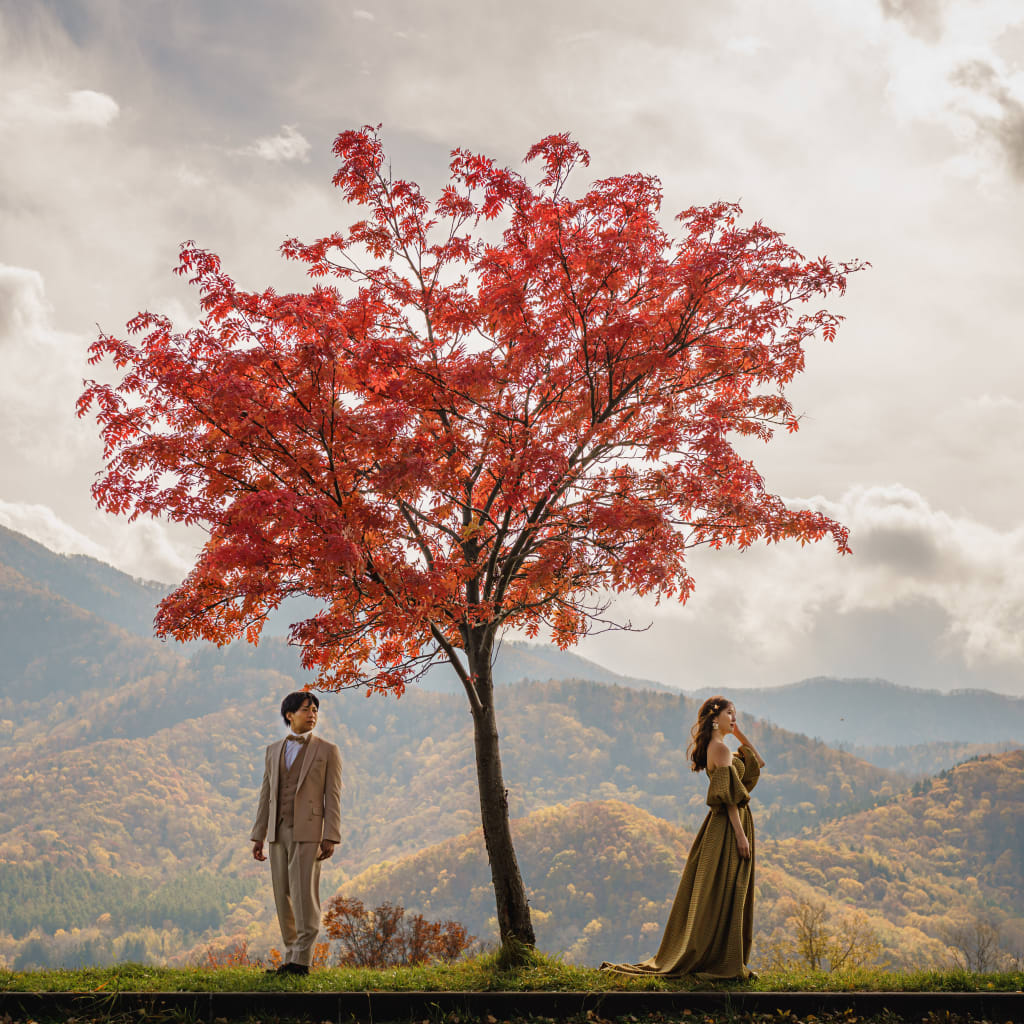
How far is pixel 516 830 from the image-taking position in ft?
308

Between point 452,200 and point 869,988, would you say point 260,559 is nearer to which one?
point 452,200

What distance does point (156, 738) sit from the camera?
17600 cm

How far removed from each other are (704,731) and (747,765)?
385mm

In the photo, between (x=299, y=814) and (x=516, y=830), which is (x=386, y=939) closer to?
(x=299, y=814)

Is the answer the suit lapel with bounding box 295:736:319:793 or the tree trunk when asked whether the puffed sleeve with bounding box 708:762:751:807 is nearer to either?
the tree trunk

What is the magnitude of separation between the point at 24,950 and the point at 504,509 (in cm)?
11873

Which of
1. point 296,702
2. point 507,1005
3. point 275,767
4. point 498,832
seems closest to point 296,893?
point 275,767

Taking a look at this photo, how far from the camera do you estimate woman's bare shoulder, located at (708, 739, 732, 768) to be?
5.77 metres

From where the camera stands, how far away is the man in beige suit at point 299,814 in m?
6.10

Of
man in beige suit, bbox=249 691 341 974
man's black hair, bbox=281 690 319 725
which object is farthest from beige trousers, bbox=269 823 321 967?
man's black hair, bbox=281 690 319 725

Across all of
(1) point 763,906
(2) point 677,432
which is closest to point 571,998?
(2) point 677,432

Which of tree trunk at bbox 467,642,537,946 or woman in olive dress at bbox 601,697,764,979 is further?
tree trunk at bbox 467,642,537,946

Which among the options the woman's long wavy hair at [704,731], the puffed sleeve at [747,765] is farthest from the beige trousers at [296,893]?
the puffed sleeve at [747,765]

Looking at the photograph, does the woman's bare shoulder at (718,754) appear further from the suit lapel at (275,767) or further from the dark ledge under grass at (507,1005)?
the suit lapel at (275,767)
